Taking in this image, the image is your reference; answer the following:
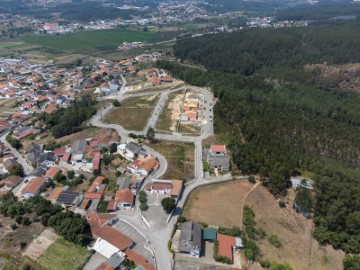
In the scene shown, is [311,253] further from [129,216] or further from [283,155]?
[129,216]

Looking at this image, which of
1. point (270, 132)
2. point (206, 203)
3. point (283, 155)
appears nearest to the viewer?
point (206, 203)

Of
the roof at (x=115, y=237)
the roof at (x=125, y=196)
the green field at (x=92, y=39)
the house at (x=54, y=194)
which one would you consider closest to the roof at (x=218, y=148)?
the roof at (x=125, y=196)

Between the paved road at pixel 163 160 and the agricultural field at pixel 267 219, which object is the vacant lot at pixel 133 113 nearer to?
the paved road at pixel 163 160

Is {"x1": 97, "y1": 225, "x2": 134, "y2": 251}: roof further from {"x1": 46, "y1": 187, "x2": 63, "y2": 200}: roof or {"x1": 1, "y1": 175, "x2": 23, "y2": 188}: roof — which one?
{"x1": 1, "y1": 175, "x2": 23, "y2": 188}: roof

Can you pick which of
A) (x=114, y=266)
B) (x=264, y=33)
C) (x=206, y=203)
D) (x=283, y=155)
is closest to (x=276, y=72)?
(x=264, y=33)

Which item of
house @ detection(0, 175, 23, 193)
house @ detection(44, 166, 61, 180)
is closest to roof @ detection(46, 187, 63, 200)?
house @ detection(44, 166, 61, 180)
